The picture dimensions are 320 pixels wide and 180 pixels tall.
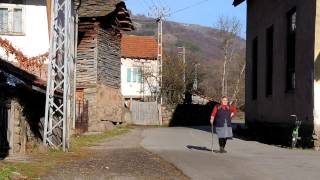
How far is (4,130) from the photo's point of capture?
16.1 metres

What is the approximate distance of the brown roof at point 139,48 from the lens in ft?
238

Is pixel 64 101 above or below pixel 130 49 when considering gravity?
below

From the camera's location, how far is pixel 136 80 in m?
72.3

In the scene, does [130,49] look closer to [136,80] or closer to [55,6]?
[136,80]

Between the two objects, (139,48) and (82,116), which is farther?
(139,48)

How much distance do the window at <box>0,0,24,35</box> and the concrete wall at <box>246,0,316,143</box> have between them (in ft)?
34.2

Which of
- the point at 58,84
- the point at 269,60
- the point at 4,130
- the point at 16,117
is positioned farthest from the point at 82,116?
the point at 4,130

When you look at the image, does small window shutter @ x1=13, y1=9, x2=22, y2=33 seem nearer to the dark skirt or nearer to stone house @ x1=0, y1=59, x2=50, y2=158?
stone house @ x1=0, y1=59, x2=50, y2=158

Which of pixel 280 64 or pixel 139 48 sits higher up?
pixel 139 48

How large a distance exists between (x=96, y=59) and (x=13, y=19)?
9209mm

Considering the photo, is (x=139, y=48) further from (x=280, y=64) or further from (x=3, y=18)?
(x=280, y=64)

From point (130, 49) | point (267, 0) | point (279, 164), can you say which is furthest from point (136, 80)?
point (279, 164)

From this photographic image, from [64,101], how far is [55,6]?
9.20 ft

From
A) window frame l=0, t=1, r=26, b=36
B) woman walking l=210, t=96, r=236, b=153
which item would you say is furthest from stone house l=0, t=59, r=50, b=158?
window frame l=0, t=1, r=26, b=36
